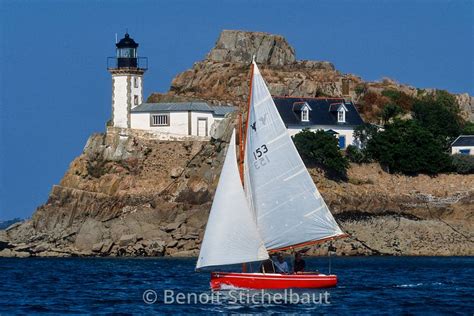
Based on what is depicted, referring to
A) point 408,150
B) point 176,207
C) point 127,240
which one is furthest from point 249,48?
point 127,240

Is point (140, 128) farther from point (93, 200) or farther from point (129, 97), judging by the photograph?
point (93, 200)

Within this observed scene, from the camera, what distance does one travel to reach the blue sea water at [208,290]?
48469 millimetres

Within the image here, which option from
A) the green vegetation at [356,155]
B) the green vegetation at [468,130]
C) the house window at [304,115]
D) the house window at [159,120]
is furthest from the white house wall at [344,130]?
the green vegetation at [468,130]

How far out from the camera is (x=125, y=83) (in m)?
98.5

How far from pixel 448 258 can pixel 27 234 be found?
28049 mm

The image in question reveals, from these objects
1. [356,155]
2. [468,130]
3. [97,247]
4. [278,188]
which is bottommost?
[97,247]

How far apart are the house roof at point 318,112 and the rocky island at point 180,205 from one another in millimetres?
3532

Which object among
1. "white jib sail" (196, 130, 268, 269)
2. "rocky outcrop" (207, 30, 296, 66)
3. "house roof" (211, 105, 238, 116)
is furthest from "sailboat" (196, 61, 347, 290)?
"rocky outcrop" (207, 30, 296, 66)

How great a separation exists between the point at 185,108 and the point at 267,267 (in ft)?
152

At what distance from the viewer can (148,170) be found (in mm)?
92188

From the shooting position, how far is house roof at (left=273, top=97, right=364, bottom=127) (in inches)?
3693

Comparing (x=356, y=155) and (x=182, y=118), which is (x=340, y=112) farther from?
(x=182, y=118)

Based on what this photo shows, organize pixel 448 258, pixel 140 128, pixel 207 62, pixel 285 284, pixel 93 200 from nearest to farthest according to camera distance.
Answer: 1. pixel 285 284
2. pixel 448 258
3. pixel 93 200
4. pixel 140 128
5. pixel 207 62

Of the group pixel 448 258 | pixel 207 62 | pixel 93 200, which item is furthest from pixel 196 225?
pixel 207 62
